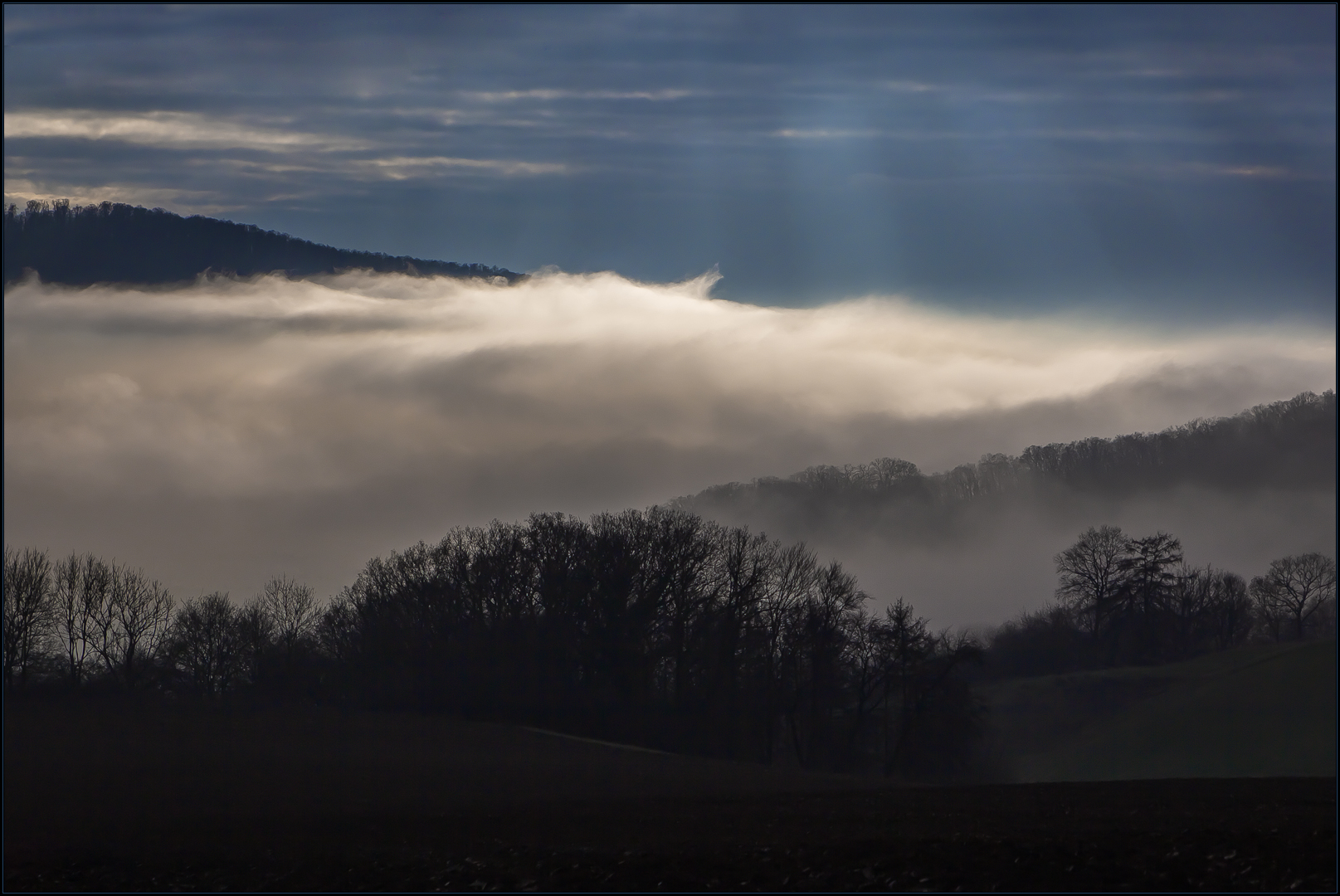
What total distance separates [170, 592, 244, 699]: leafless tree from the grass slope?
Answer: 217 ft

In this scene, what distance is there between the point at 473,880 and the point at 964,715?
5283 cm

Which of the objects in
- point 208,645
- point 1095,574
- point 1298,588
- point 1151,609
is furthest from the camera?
point 1298,588

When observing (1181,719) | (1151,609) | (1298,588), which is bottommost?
(1181,719)

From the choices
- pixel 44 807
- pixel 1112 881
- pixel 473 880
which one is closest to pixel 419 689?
pixel 44 807

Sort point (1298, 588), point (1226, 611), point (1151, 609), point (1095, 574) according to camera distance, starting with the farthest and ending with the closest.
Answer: point (1298, 588), point (1095, 574), point (1226, 611), point (1151, 609)

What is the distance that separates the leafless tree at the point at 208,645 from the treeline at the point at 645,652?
363 centimetres

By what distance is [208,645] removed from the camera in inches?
3927

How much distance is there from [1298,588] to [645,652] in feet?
315

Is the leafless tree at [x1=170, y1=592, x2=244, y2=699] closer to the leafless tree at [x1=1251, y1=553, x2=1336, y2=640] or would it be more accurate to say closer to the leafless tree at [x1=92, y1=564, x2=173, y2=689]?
the leafless tree at [x1=92, y1=564, x2=173, y2=689]

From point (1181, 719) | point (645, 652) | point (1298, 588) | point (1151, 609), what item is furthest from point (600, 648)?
point (1298, 588)

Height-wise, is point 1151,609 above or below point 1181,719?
above

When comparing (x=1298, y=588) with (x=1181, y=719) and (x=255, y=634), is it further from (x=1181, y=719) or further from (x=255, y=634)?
(x=255, y=634)

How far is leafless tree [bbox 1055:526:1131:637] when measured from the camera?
114 m

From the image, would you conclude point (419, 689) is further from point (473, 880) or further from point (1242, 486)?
point (1242, 486)
